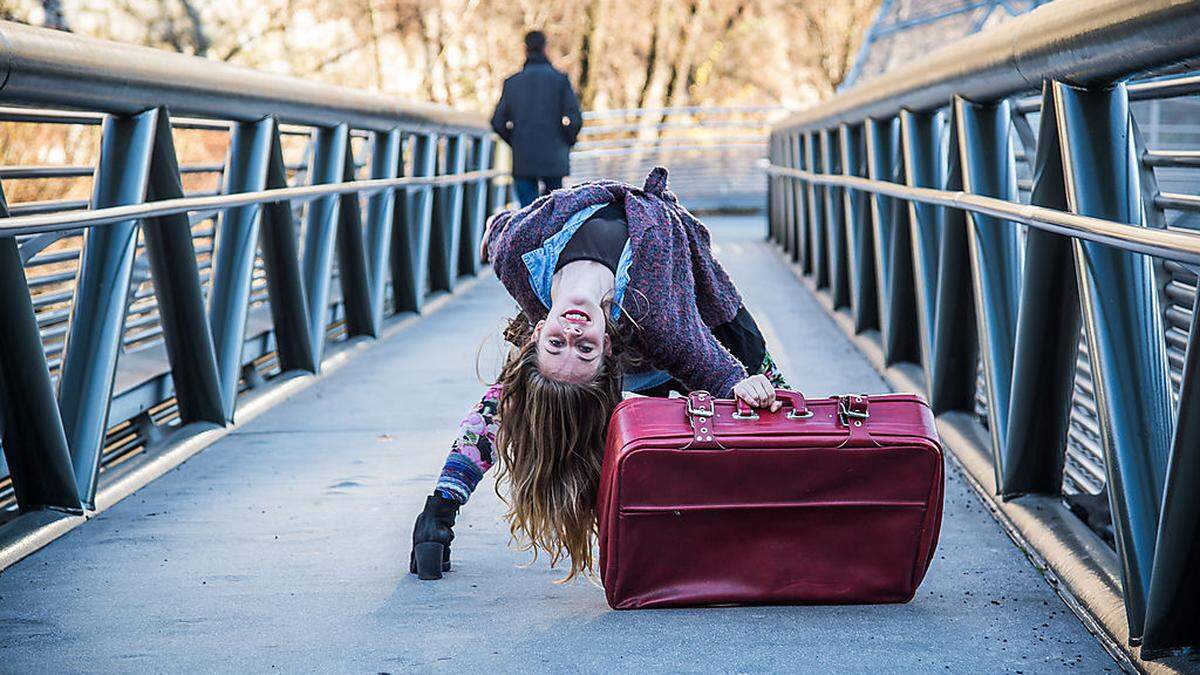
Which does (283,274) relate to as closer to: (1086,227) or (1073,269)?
(1073,269)

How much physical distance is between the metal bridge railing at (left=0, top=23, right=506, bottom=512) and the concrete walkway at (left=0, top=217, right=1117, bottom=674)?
13.4 inches

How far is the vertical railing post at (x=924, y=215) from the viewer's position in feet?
15.4

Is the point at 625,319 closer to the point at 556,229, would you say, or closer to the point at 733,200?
the point at 556,229

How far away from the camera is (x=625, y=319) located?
2807mm

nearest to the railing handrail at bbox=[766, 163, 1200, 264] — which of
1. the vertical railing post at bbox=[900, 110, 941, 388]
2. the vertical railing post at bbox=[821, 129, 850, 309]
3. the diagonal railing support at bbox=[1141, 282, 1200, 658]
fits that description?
the diagonal railing support at bbox=[1141, 282, 1200, 658]

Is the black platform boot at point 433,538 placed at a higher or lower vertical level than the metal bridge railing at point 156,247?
lower

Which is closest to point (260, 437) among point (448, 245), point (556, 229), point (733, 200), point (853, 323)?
point (556, 229)

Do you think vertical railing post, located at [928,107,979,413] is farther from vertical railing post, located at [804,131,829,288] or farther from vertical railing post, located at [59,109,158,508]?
vertical railing post, located at [804,131,829,288]

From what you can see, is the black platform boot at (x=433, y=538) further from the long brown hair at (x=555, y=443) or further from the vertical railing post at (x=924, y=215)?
the vertical railing post at (x=924, y=215)

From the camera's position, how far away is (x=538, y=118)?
940 cm

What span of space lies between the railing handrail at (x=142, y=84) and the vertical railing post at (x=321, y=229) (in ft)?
0.37

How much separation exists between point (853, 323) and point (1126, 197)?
12.9 feet

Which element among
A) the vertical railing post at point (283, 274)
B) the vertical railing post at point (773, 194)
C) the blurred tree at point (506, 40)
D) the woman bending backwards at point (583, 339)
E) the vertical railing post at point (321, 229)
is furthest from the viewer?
the blurred tree at point (506, 40)

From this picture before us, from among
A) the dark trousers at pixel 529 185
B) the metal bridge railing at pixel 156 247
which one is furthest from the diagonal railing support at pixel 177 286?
the dark trousers at pixel 529 185
